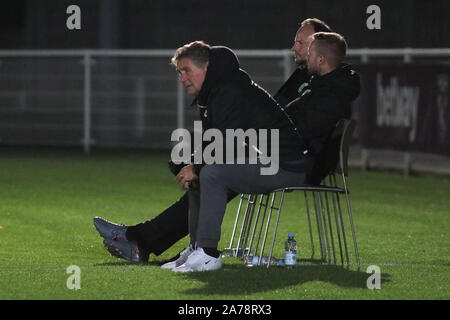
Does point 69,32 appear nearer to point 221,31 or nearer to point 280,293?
point 221,31

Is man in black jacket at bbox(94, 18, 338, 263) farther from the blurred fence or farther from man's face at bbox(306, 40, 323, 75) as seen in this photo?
the blurred fence

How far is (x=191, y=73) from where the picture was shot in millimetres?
8570

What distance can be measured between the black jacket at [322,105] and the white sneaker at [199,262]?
3.39 feet

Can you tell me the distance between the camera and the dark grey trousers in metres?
8.44

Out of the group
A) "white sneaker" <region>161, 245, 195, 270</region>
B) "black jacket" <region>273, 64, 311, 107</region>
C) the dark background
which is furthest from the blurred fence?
"white sneaker" <region>161, 245, 195, 270</region>

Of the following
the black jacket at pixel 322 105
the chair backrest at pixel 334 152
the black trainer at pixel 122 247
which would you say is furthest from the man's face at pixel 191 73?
the black trainer at pixel 122 247

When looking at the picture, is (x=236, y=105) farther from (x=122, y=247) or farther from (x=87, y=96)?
(x=87, y=96)

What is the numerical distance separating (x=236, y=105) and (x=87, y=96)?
49.4ft

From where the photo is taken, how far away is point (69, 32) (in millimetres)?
34469

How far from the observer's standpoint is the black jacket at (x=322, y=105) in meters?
8.73

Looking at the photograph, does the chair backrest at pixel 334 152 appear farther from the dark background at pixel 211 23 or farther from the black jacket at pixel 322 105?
the dark background at pixel 211 23

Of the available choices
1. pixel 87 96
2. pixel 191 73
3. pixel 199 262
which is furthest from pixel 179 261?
pixel 87 96

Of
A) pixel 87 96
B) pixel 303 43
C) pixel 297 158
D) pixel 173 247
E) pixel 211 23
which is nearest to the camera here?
pixel 297 158
